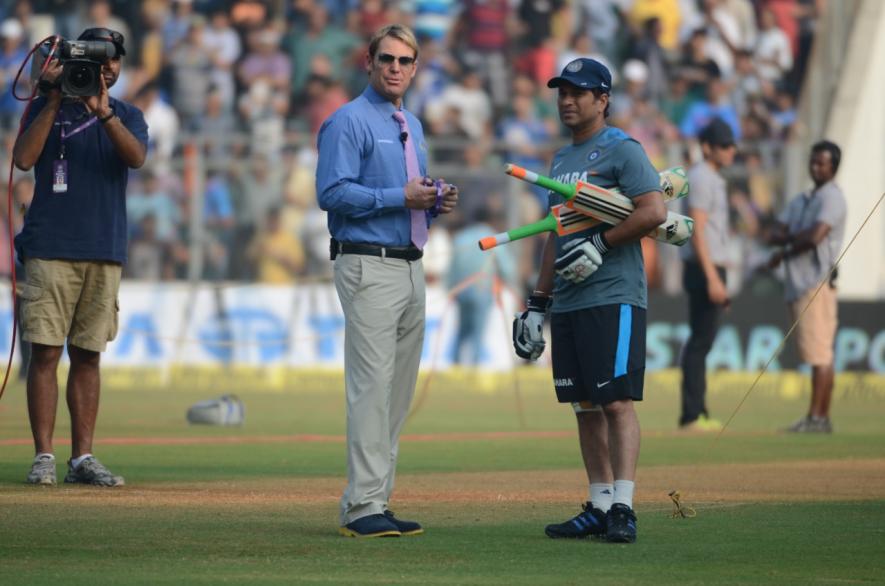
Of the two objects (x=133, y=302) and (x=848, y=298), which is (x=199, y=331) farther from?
(x=848, y=298)

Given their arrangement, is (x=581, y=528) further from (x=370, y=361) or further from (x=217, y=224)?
(x=217, y=224)

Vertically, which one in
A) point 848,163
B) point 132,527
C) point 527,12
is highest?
point 527,12

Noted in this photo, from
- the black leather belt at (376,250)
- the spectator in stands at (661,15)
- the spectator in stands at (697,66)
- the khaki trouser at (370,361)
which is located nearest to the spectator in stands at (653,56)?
the spectator in stands at (661,15)

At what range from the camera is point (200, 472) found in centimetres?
1209

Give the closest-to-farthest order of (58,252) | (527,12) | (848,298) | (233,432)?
1. (58,252)
2. (233,432)
3. (848,298)
4. (527,12)

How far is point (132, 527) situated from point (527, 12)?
22.3 meters

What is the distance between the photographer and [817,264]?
16906 mm

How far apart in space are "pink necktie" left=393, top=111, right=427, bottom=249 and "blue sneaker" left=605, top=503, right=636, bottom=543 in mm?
1667

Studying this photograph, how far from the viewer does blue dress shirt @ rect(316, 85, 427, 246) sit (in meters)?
8.51

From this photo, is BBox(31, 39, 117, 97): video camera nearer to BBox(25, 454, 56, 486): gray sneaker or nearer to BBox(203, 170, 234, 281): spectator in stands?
BBox(25, 454, 56, 486): gray sneaker

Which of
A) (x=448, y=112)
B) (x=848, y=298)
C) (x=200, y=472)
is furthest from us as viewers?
(x=448, y=112)

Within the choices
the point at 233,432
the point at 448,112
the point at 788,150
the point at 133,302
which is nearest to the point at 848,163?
the point at 788,150

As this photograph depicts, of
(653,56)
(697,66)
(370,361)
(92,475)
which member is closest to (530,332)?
(370,361)

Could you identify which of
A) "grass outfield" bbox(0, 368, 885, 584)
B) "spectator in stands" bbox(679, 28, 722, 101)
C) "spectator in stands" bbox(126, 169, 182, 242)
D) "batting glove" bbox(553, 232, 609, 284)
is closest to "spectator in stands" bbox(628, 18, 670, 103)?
"spectator in stands" bbox(679, 28, 722, 101)
